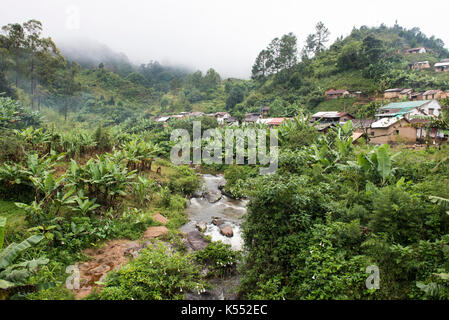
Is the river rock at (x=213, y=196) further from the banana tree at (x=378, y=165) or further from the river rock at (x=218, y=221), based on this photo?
the banana tree at (x=378, y=165)

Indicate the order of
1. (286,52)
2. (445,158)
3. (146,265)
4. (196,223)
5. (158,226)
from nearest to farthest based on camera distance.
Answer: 1. (146,265)
2. (445,158)
3. (158,226)
4. (196,223)
5. (286,52)

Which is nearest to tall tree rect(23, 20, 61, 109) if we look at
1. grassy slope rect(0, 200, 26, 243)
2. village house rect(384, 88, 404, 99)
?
grassy slope rect(0, 200, 26, 243)

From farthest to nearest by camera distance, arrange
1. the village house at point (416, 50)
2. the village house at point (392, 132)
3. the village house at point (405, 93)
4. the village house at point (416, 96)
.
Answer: the village house at point (416, 50) → the village house at point (405, 93) → the village house at point (416, 96) → the village house at point (392, 132)

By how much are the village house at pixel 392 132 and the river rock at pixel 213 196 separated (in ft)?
37.6

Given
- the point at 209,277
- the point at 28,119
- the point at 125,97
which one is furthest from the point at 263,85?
the point at 209,277

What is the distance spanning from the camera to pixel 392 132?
52.5 feet

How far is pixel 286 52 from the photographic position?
43.2 metres

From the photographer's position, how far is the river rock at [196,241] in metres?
7.10

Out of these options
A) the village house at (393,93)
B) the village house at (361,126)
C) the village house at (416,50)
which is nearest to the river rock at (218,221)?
the village house at (361,126)

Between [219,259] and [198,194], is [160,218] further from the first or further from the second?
[198,194]

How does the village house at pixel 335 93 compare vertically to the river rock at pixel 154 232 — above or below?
above

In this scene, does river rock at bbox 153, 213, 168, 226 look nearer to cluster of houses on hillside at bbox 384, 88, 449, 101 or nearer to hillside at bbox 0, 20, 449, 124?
hillside at bbox 0, 20, 449, 124

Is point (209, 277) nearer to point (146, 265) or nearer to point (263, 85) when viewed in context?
point (146, 265)

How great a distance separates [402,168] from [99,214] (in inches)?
374
